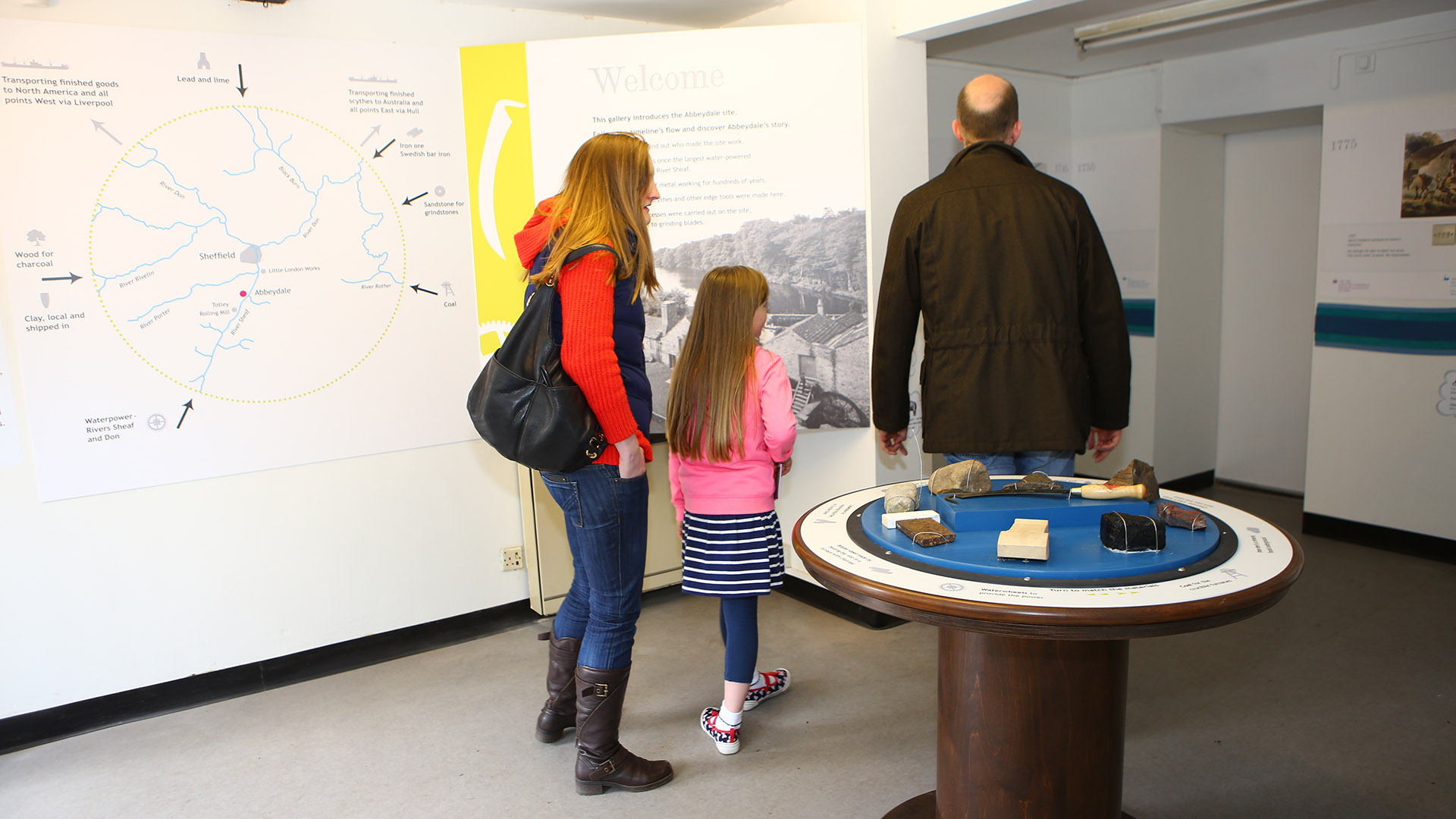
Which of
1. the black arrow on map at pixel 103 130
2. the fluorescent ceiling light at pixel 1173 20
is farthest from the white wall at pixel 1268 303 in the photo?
the black arrow on map at pixel 103 130

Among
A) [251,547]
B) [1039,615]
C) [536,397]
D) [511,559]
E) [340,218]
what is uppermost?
[340,218]

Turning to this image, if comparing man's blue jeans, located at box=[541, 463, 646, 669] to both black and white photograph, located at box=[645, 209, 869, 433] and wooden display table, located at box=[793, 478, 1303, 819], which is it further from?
black and white photograph, located at box=[645, 209, 869, 433]

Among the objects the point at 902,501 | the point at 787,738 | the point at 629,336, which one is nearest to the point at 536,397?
the point at 629,336

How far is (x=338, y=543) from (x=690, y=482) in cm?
153

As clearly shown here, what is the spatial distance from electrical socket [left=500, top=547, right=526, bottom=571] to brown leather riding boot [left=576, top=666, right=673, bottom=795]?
52.1 inches

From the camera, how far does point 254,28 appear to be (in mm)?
2887

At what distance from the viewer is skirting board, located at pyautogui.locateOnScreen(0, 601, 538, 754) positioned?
9.08ft

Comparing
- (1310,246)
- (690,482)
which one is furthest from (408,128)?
(1310,246)

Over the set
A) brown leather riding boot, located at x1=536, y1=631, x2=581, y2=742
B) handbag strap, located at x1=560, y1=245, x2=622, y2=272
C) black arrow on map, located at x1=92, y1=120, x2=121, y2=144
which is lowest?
brown leather riding boot, located at x1=536, y1=631, x2=581, y2=742

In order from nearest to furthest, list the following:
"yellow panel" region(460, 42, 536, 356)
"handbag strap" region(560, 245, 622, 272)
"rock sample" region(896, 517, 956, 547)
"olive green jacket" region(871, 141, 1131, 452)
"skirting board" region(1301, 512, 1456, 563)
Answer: "rock sample" region(896, 517, 956, 547) → "handbag strap" region(560, 245, 622, 272) → "olive green jacket" region(871, 141, 1131, 452) → "yellow panel" region(460, 42, 536, 356) → "skirting board" region(1301, 512, 1456, 563)

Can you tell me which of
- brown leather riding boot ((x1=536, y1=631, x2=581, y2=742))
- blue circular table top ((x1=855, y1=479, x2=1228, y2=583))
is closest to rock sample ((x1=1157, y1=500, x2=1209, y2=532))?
blue circular table top ((x1=855, y1=479, x2=1228, y2=583))

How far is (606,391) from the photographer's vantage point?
1972 millimetres

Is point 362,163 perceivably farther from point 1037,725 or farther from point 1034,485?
point 1037,725

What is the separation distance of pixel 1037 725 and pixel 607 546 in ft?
3.29
